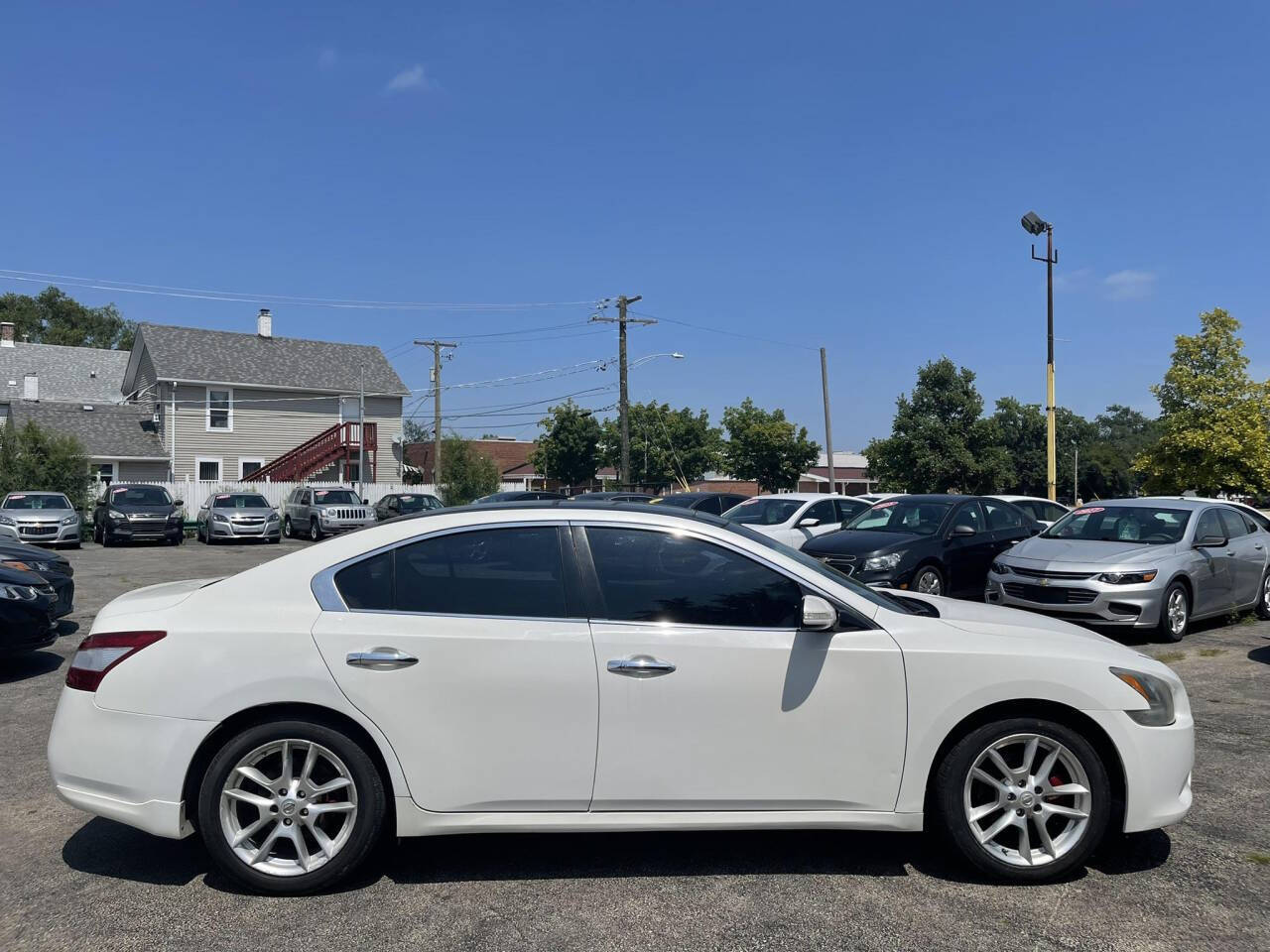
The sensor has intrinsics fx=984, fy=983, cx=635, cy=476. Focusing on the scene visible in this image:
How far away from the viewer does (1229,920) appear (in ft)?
12.3

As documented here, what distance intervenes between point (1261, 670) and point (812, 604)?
668 cm

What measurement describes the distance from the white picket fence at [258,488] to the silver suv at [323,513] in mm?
538

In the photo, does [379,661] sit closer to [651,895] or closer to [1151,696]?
[651,895]

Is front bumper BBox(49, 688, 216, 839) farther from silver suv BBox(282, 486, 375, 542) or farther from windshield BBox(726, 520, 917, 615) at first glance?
silver suv BBox(282, 486, 375, 542)

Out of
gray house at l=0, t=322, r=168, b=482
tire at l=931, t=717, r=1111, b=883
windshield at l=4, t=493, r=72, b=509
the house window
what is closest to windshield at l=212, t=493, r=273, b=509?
windshield at l=4, t=493, r=72, b=509

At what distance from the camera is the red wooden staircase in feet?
131

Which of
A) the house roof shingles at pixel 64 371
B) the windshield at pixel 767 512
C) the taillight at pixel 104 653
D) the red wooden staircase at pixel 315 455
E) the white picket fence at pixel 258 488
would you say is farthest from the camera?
the house roof shingles at pixel 64 371

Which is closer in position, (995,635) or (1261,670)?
(995,635)

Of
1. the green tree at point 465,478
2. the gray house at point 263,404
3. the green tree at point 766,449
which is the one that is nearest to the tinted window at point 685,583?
the green tree at point 465,478

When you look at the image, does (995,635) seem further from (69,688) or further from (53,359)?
(53,359)

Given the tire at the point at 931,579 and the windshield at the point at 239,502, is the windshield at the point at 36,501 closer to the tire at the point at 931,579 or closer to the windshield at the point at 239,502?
the windshield at the point at 239,502

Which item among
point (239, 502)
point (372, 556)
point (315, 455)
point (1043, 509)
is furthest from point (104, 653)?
point (315, 455)

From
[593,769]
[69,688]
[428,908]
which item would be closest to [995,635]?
[593,769]

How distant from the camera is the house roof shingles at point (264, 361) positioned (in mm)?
39031
